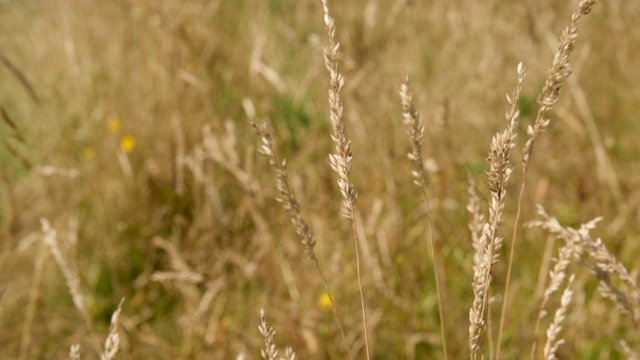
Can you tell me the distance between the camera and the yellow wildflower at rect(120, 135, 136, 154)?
8.81 ft

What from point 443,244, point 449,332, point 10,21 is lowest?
point 10,21

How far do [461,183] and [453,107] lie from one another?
1.39ft

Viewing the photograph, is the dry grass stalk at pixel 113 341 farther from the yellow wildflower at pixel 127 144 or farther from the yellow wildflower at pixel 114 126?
the yellow wildflower at pixel 114 126

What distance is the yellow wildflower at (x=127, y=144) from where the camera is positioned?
2.69 metres

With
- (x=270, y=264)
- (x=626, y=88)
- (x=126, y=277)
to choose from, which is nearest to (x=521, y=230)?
(x=270, y=264)

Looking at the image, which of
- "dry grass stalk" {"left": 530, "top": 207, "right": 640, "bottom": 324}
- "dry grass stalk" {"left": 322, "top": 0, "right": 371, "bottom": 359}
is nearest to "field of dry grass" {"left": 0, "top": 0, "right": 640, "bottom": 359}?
"dry grass stalk" {"left": 530, "top": 207, "right": 640, "bottom": 324}

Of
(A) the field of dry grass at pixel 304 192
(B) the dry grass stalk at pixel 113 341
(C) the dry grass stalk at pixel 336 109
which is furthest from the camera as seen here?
(A) the field of dry grass at pixel 304 192

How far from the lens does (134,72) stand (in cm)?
298

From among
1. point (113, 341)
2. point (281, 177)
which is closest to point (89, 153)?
point (113, 341)

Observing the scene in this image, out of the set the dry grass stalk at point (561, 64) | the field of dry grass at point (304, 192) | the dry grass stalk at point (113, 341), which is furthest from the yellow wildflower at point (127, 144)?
the dry grass stalk at point (561, 64)

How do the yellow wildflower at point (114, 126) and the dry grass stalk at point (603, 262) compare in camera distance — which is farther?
the yellow wildflower at point (114, 126)

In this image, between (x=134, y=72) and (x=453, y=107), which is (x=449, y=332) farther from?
(x=134, y=72)

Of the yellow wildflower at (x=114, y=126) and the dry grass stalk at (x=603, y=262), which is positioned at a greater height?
the dry grass stalk at (x=603, y=262)

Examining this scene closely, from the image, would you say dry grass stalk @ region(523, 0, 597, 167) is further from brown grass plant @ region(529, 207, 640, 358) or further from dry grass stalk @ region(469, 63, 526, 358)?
brown grass plant @ region(529, 207, 640, 358)
